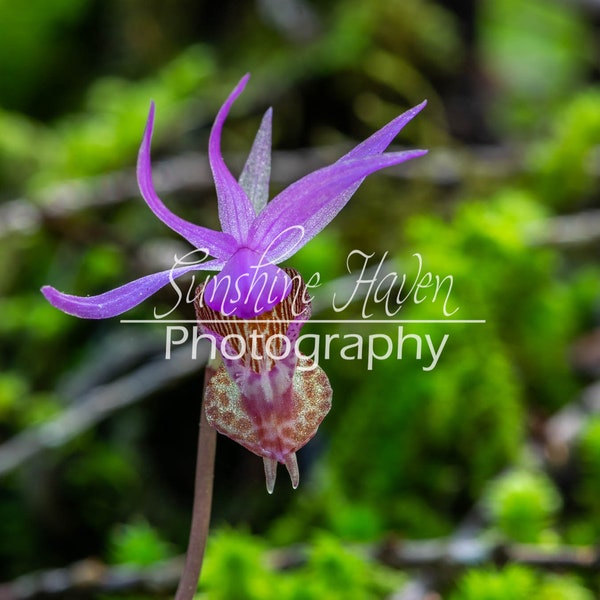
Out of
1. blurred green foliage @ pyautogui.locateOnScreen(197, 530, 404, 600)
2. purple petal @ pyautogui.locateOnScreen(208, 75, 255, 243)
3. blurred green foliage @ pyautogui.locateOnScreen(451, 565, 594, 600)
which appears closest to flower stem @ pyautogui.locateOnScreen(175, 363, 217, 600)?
→ purple petal @ pyautogui.locateOnScreen(208, 75, 255, 243)

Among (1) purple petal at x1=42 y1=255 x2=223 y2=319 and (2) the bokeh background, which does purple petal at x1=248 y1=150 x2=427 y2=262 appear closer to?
(1) purple petal at x1=42 y1=255 x2=223 y2=319

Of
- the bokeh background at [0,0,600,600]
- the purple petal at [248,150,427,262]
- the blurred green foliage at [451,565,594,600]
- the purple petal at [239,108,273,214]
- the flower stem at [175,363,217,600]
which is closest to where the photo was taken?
the purple petal at [248,150,427,262]

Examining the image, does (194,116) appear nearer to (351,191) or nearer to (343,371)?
(343,371)

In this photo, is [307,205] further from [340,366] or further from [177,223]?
[340,366]

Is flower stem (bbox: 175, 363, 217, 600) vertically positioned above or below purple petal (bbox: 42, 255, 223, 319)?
below

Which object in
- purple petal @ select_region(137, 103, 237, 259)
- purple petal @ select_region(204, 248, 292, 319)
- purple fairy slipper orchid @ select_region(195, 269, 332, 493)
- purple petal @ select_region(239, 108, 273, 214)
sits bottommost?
purple fairy slipper orchid @ select_region(195, 269, 332, 493)

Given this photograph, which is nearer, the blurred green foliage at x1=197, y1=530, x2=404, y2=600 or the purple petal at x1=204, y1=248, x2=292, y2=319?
the purple petal at x1=204, y1=248, x2=292, y2=319

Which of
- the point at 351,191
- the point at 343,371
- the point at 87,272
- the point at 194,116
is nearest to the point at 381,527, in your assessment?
the point at 343,371

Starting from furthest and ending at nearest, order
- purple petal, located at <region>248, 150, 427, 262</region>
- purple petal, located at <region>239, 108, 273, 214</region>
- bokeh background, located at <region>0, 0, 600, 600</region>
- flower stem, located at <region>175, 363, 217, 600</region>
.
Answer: bokeh background, located at <region>0, 0, 600, 600</region> → purple petal, located at <region>239, 108, 273, 214</region> → flower stem, located at <region>175, 363, 217, 600</region> → purple petal, located at <region>248, 150, 427, 262</region>
